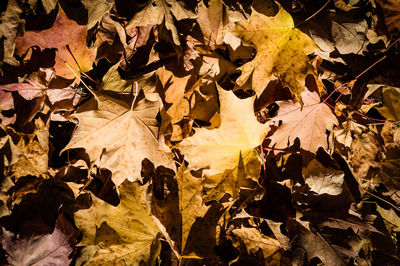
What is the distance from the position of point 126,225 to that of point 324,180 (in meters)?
1.08

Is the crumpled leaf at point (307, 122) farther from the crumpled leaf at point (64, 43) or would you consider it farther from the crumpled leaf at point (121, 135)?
the crumpled leaf at point (64, 43)

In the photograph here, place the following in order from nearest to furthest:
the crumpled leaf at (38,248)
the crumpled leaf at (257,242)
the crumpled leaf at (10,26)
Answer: the crumpled leaf at (10,26) → the crumpled leaf at (38,248) → the crumpled leaf at (257,242)

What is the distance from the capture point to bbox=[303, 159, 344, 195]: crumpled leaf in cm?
129

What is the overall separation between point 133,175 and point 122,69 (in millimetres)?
551

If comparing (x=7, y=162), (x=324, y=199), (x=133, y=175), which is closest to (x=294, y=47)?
(x=324, y=199)

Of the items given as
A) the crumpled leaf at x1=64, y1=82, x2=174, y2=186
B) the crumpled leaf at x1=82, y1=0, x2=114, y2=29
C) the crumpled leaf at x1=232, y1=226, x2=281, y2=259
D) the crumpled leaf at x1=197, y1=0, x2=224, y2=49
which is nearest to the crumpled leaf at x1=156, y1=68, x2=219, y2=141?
the crumpled leaf at x1=64, y1=82, x2=174, y2=186

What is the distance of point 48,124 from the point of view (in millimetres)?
1218

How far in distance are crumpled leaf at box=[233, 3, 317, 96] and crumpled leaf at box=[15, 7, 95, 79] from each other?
72cm

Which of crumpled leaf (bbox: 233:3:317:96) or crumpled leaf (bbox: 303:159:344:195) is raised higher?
crumpled leaf (bbox: 233:3:317:96)

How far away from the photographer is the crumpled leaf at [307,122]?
1.28 meters

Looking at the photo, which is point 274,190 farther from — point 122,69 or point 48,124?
point 48,124

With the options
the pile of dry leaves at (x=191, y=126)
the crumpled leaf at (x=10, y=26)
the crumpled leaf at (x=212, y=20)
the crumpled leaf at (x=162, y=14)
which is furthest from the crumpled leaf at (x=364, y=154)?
the crumpled leaf at (x=10, y=26)

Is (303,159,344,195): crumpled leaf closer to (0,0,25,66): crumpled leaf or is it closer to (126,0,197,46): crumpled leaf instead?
(126,0,197,46): crumpled leaf

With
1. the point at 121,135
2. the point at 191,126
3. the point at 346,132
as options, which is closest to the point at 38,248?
the point at 121,135
